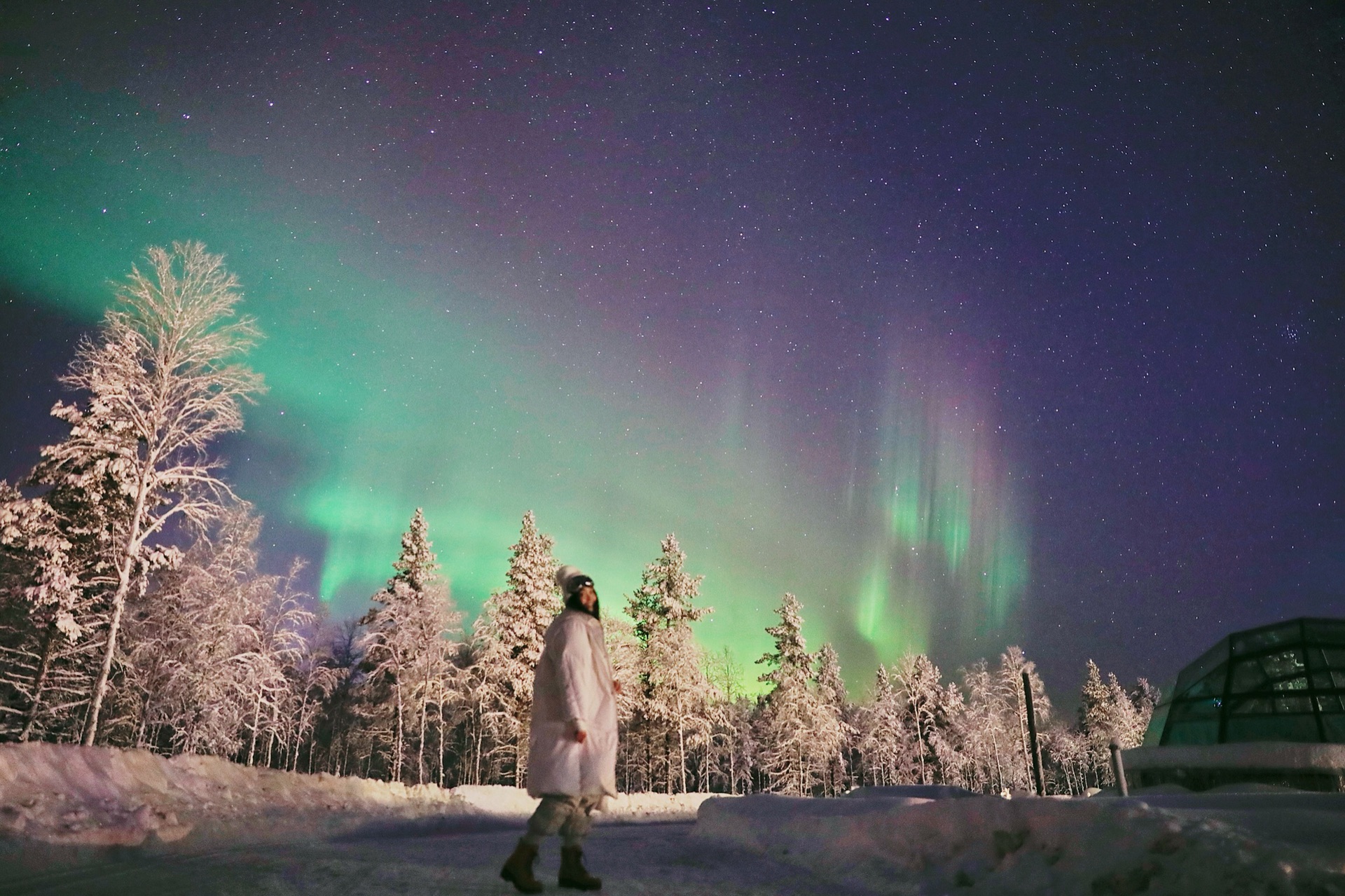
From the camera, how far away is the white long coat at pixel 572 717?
16.2 ft

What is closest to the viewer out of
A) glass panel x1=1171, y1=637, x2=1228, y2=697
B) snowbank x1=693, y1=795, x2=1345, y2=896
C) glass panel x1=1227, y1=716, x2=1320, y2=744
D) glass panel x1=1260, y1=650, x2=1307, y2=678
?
snowbank x1=693, y1=795, x2=1345, y2=896

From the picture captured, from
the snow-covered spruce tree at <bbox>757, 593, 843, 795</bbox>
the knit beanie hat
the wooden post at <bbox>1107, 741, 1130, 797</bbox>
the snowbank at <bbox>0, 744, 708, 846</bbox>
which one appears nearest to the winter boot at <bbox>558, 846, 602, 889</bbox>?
the knit beanie hat

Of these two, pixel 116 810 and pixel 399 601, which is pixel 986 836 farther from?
pixel 399 601

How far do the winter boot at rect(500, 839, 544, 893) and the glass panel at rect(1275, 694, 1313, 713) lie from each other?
68.5ft

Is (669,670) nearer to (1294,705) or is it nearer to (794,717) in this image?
(794,717)

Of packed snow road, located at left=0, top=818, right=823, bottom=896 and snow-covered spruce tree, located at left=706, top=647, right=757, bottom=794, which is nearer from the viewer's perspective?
packed snow road, located at left=0, top=818, right=823, bottom=896

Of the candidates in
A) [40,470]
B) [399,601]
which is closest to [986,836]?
[40,470]

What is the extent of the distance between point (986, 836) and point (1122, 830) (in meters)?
1.43

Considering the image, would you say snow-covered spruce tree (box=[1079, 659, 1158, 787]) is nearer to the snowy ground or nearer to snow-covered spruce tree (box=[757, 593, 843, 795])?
snow-covered spruce tree (box=[757, 593, 843, 795])

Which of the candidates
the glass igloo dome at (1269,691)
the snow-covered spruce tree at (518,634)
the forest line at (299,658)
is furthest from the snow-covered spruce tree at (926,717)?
the glass igloo dome at (1269,691)

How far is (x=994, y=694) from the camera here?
65375 mm

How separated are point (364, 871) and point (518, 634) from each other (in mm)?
31450

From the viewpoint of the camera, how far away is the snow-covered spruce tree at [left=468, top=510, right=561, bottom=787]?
34625 mm

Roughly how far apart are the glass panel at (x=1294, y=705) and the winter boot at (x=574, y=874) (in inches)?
803
